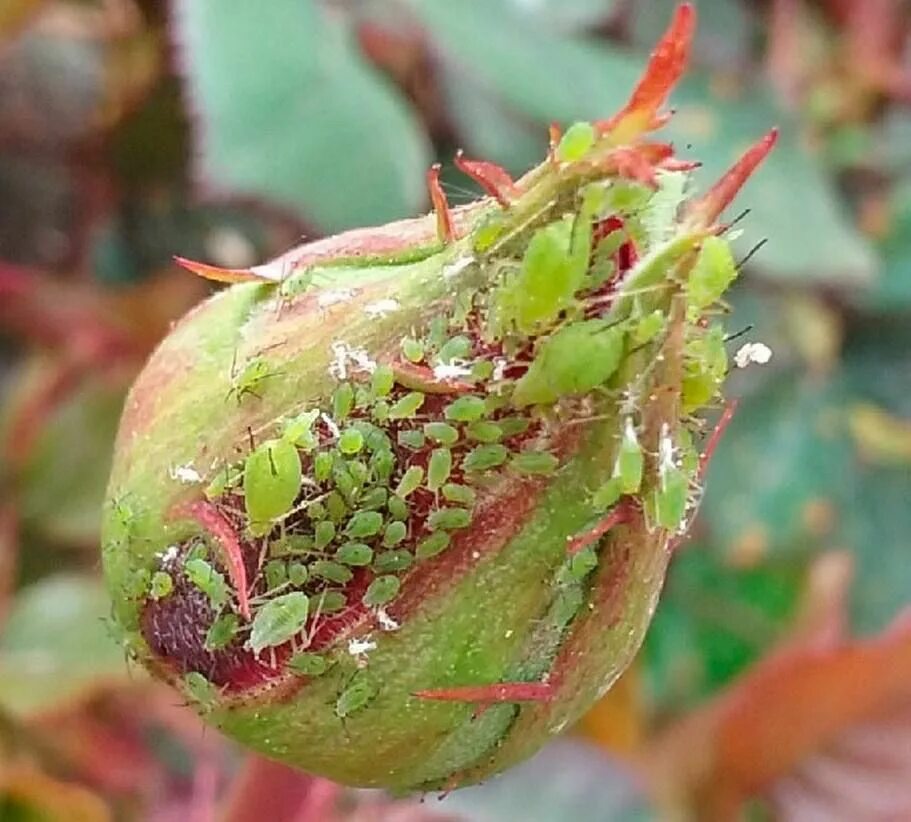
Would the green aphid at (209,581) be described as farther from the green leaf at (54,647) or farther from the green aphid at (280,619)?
the green leaf at (54,647)

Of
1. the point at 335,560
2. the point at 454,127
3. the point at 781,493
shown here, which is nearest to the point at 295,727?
the point at 335,560

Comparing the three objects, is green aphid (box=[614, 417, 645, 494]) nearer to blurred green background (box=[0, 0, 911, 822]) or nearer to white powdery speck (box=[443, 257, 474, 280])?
white powdery speck (box=[443, 257, 474, 280])

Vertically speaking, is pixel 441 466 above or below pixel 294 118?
above

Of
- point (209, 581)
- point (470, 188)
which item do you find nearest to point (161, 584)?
point (209, 581)

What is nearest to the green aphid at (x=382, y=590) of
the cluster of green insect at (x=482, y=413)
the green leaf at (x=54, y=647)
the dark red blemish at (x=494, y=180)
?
the cluster of green insect at (x=482, y=413)

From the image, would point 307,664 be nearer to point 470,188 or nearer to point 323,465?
point 323,465
